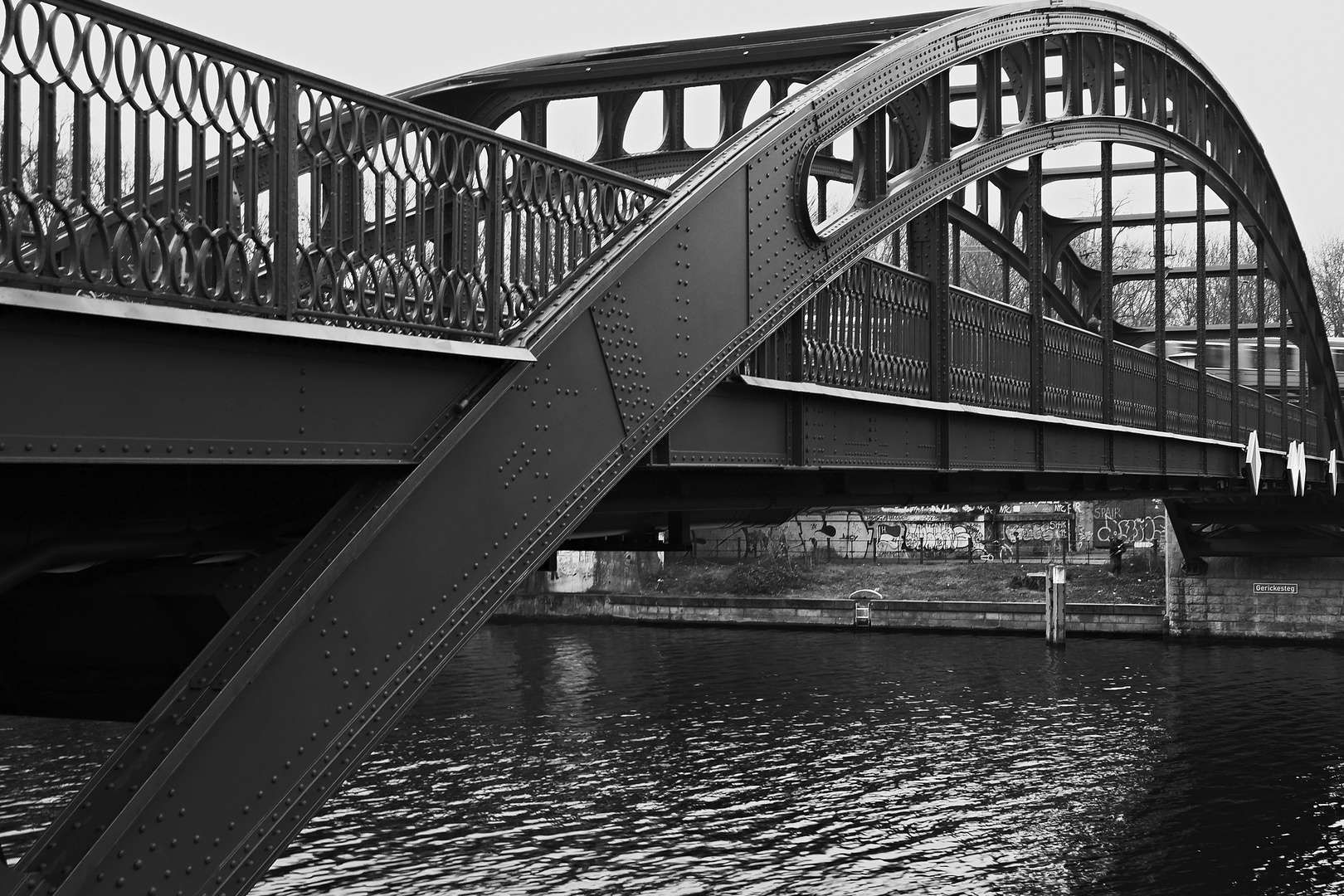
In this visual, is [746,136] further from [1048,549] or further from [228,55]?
[1048,549]

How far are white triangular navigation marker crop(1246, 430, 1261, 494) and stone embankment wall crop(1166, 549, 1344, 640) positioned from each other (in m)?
17.6

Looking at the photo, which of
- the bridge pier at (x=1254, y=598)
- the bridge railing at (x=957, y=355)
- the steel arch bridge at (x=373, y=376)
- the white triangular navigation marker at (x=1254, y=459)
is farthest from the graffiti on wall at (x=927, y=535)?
the steel arch bridge at (x=373, y=376)

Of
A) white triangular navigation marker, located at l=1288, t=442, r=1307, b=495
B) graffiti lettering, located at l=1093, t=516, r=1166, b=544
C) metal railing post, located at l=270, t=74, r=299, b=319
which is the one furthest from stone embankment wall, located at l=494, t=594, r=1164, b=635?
metal railing post, located at l=270, t=74, r=299, b=319

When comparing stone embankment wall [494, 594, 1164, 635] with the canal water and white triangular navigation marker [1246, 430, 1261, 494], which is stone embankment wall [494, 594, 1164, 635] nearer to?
the canal water

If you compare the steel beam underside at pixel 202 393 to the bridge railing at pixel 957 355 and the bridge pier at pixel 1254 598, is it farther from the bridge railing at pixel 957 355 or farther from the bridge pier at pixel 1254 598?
the bridge pier at pixel 1254 598

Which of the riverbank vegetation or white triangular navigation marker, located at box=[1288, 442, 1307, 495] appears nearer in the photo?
white triangular navigation marker, located at box=[1288, 442, 1307, 495]

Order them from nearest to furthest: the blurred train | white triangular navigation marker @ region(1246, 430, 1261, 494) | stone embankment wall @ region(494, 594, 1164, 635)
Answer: white triangular navigation marker @ region(1246, 430, 1261, 494)
the blurred train
stone embankment wall @ region(494, 594, 1164, 635)

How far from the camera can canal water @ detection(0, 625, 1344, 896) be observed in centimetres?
1844

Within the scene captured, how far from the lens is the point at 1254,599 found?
39.3 metres

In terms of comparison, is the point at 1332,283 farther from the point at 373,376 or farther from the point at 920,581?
the point at 373,376

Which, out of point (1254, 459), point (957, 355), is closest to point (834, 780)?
point (1254, 459)

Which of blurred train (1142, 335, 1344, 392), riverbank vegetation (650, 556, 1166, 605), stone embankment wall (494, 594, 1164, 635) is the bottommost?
stone embankment wall (494, 594, 1164, 635)

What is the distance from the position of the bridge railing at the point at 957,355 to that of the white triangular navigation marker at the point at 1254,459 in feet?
10.0

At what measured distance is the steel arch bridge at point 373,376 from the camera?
14.9 ft
